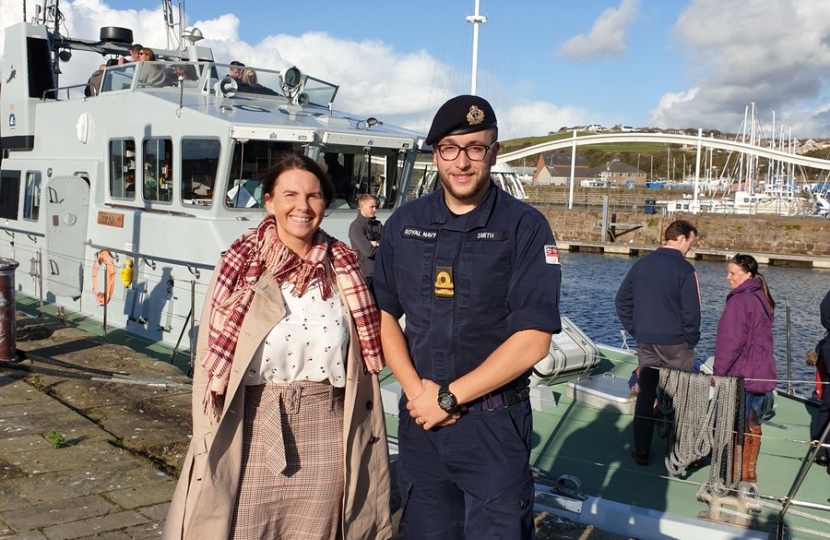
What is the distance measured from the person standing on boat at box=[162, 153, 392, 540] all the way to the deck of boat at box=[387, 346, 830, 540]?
243 centimetres

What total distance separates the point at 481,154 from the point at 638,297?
3.97 meters

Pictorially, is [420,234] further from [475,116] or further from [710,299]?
[710,299]

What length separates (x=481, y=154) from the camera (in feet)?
8.69

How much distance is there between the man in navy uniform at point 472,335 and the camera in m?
2.58

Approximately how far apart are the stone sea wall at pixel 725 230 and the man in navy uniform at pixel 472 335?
40.4m

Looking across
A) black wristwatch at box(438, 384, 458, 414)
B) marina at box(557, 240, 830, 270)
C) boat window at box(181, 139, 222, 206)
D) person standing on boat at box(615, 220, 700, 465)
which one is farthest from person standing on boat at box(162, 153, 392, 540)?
marina at box(557, 240, 830, 270)

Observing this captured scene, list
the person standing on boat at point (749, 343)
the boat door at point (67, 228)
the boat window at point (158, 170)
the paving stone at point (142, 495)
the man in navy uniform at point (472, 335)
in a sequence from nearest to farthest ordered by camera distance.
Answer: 1. the man in navy uniform at point (472, 335)
2. the paving stone at point (142, 495)
3. the person standing on boat at point (749, 343)
4. the boat window at point (158, 170)
5. the boat door at point (67, 228)

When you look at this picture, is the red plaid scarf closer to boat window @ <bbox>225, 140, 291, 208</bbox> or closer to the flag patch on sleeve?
the flag patch on sleeve

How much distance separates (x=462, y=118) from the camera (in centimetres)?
262

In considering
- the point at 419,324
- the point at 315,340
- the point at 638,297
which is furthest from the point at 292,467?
the point at 638,297

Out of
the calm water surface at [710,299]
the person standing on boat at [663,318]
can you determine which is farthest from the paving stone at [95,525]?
the calm water surface at [710,299]

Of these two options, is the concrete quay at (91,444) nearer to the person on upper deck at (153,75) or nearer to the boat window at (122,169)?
the boat window at (122,169)

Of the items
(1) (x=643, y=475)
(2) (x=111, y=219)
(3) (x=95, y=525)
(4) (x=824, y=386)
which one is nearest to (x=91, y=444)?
(3) (x=95, y=525)

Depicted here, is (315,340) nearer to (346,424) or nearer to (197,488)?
(346,424)
